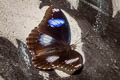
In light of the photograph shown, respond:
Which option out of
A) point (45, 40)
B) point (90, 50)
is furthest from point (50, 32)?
point (90, 50)

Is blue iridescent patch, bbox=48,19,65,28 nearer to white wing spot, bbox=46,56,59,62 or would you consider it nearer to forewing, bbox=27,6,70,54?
forewing, bbox=27,6,70,54

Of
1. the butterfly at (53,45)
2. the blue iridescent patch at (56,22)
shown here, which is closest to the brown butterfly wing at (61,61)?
the butterfly at (53,45)

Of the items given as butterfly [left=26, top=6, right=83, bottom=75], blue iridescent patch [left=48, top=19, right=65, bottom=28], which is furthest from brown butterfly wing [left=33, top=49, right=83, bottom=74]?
blue iridescent patch [left=48, top=19, right=65, bottom=28]

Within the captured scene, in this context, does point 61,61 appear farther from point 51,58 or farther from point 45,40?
point 45,40

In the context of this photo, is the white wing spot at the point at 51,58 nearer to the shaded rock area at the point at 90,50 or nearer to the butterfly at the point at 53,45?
the butterfly at the point at 53,45

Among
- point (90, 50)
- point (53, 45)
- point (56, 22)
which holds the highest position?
point (56, 22)

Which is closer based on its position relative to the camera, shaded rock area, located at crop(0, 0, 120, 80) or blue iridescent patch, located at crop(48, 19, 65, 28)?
shaded rock area, located at crop(0, 0, 120, 80)
